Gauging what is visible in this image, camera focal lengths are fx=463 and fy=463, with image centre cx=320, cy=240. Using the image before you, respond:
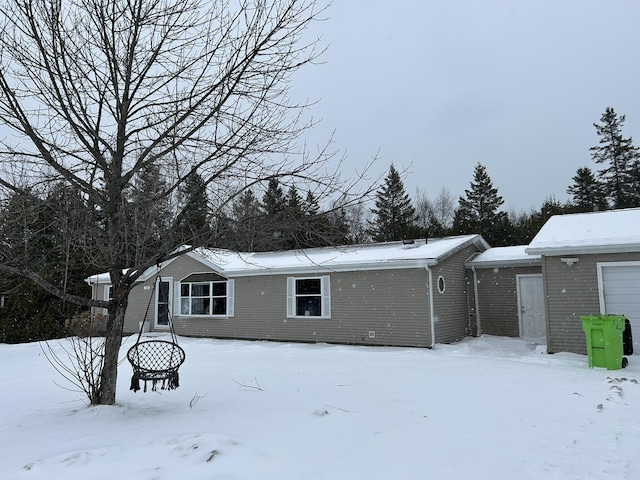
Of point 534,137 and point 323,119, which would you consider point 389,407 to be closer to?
point 323,119

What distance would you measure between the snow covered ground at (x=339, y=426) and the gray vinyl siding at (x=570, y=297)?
1.68 meters

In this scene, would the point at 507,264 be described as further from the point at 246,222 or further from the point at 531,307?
the point at 246,222

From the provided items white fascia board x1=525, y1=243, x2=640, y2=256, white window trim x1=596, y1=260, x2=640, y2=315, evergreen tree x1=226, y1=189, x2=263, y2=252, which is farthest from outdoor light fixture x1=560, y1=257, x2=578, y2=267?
evergreen tree x1=226, y1=189, x2=263, y2=252

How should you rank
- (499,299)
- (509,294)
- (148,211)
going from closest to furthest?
(148,211) < (509,294) < (499,299)

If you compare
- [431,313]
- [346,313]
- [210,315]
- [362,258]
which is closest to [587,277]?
[431,313]

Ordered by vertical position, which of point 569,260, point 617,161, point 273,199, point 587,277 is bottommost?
point 587,277

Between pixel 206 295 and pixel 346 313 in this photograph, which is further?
pixel 206 295

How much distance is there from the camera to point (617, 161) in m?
32.2

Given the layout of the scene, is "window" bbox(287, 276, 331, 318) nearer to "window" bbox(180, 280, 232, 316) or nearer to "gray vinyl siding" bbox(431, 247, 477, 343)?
"window" bbox(180, 280, 232, 316)

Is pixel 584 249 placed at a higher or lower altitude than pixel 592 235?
lower

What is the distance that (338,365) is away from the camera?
9.31 m

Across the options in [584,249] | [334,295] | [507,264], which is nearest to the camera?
[584,249]

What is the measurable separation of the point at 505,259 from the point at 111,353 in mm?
11531

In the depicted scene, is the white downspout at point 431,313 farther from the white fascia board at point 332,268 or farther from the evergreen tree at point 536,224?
the evergreen tree at point 536,224
